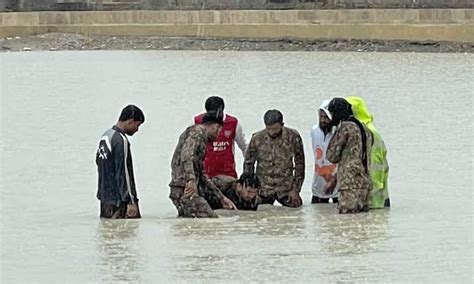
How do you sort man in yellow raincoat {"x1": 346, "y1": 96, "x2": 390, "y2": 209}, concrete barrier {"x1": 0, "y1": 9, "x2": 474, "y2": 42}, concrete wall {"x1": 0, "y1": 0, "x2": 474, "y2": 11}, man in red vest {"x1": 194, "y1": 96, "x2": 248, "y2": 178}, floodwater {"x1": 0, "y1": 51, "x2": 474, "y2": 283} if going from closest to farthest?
1. floodwater {"x1": 0, "y1": 51, "x2": 474, "y2": 283}
2. man in yellow raincoat {"x1": 346, "y1": 96, "x2": 390, "y2": 209}
3. man in red vest {"x1": 194, "y1": 96, "x2": 248, "y2": 178}
4. concrete barrier {"x1": 0, "y1": 9, "x2": 474, "y2": 42}
5. concrete wall {"x1": 0, "y1": 0, "x2": 474, "y2": 11}

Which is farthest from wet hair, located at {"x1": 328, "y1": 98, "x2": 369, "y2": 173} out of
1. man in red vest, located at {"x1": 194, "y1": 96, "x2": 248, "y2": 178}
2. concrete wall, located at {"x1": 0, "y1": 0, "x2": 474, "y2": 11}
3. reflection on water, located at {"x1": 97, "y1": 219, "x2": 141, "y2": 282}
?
concrete wall, located at {"x1": 0, "y1": 0, "x2": 474, "y2": 11}

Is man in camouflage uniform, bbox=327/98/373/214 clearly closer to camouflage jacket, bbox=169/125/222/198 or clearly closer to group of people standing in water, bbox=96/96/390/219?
group of people standing in water, bbox=96/96/390/219

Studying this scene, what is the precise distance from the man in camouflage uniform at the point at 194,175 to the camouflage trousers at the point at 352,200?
0.85m

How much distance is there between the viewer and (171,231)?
10.2 m

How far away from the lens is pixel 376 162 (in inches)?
428

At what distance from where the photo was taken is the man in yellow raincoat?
10844mm

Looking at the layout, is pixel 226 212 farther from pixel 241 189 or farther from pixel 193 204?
pixel 193 204

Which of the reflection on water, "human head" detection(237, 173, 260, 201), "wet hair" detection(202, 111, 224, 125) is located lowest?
the reflection on water

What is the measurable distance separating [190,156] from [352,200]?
1.27 m

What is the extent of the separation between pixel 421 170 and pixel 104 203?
4.09 meters

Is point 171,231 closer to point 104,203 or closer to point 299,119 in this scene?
point 104,203

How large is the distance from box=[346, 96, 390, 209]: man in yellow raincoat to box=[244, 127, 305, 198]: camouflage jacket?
1.77 ft

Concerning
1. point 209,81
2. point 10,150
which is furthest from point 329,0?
point 10,150

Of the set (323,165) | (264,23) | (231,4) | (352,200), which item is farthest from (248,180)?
(231,4)
